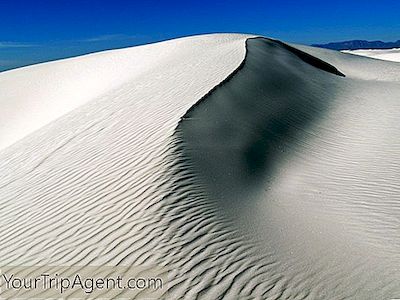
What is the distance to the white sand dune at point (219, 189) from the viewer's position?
182 inches

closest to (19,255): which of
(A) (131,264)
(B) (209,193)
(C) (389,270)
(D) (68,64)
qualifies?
(A) (131,264)

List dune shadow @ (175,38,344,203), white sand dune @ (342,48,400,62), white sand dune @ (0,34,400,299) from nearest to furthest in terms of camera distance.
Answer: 1. white sand dune @ (0,34,400,299)
2. dune shadow @ (175,38,344,203)
3. white sand dune @ (342,48,400,62)

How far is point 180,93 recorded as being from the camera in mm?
10852

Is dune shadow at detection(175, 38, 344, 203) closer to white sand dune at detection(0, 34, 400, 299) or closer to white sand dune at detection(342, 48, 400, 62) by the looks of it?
white sand dune at detection(0, 34, 400, 299)

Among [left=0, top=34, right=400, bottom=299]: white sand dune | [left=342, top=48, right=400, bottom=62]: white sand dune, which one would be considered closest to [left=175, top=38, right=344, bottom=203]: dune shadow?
[left=0, top=34, right=400, bottom=299]: white sand dune

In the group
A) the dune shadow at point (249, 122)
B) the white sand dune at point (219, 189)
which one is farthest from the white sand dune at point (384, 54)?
the white sand dune at point (219, 189)

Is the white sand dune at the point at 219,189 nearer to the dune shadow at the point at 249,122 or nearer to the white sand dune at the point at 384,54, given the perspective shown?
the dune shadow at the point at 249,122

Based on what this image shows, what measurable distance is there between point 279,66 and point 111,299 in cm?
1321

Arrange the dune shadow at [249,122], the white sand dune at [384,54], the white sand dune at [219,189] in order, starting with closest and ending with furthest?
the white sand dune at [219,189]
the dune shadow at [249,122]
the white sand dune at [384,54]

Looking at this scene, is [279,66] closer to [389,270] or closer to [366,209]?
[366,209]

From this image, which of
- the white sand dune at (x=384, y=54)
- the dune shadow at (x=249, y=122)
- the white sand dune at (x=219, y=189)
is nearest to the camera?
the white sand dune at (x=219, y=189)

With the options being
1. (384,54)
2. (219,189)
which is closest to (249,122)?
(219,189)

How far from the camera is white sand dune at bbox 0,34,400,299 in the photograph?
4.62 metres

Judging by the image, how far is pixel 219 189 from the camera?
627 cm
